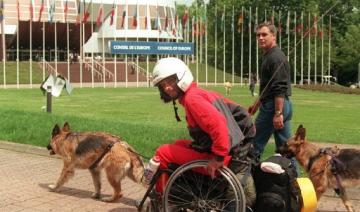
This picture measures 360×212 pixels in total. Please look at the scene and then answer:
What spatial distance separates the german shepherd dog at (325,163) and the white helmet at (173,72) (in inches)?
73.9

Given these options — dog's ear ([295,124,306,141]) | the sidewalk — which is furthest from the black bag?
the sidewalk

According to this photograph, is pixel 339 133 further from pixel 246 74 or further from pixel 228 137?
pixel 246 74

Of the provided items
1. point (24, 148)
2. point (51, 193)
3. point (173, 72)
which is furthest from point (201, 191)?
point (24, 148)

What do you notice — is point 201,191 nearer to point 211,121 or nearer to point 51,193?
point 211,121

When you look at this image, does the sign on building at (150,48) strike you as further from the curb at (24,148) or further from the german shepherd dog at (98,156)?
the german shepherd dog at (98,156)

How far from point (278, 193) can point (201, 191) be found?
31.1 inches

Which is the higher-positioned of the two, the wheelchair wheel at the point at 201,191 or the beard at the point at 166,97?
the beard at the point at 166,97

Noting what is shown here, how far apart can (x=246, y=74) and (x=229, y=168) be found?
258ft

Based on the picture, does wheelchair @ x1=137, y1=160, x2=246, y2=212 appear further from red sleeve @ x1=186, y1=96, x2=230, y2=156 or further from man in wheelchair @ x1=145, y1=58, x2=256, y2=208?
red sleeve @ x1=186, y1=96, x2=230, y2=156

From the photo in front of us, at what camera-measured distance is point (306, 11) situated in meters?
79.8

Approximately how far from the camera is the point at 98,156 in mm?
7512

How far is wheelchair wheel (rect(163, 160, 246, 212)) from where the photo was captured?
5.39m

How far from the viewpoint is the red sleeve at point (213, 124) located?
530 centimetres

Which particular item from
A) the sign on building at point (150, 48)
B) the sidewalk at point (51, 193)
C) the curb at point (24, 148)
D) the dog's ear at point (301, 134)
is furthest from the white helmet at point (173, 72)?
the sign on building at point (150, 48)
